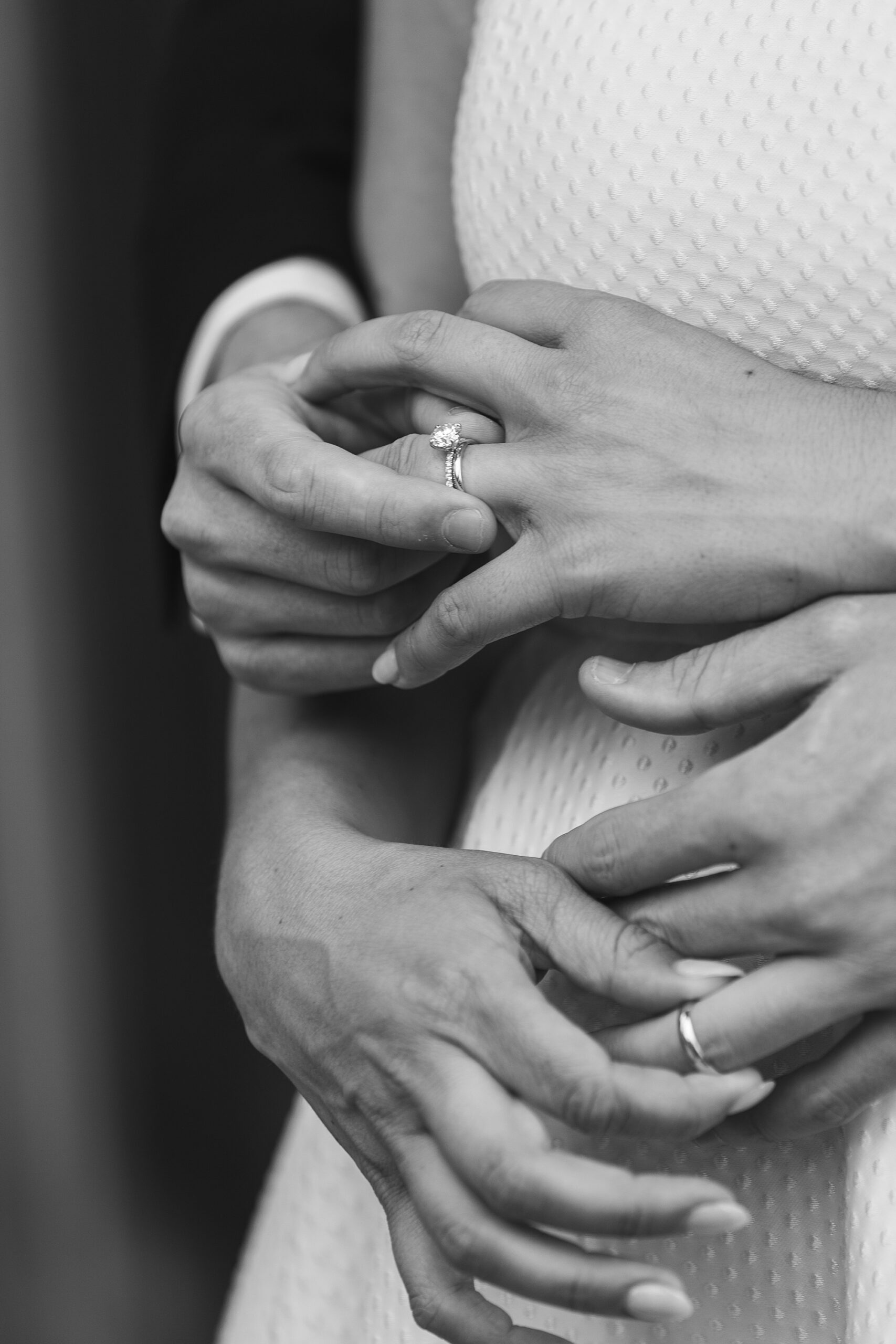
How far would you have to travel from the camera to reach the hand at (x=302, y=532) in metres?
0.60

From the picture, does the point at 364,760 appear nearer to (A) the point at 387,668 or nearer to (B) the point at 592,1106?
(A) the point at 387,668

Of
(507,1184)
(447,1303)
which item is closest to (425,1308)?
(447,1303)

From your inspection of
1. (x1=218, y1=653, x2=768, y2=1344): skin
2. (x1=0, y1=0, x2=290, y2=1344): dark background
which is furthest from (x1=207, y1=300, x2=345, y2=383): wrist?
(x1=0, y1=0, x2=290, y2=1344): dark background

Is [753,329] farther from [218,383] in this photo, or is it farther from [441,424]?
[218,383]

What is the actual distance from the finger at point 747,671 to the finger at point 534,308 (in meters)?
0.18

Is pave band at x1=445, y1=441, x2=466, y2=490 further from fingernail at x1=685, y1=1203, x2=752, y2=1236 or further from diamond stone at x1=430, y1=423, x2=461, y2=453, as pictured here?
fingernail at x1=685, y1=1203, x2=752, y2=1236

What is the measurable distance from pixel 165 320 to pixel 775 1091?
2.49 ft

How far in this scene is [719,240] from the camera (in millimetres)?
600

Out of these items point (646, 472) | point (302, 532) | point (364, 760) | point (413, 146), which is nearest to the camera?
point (646, 472)

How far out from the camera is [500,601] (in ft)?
1.93

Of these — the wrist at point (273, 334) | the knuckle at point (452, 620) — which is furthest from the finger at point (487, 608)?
the wrist at point (273, 334)

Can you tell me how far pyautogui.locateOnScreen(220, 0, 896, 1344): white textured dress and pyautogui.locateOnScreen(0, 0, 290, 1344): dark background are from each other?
3.65 ft

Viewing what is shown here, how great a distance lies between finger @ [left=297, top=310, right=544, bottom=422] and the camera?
60cm

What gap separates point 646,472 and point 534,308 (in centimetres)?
12
